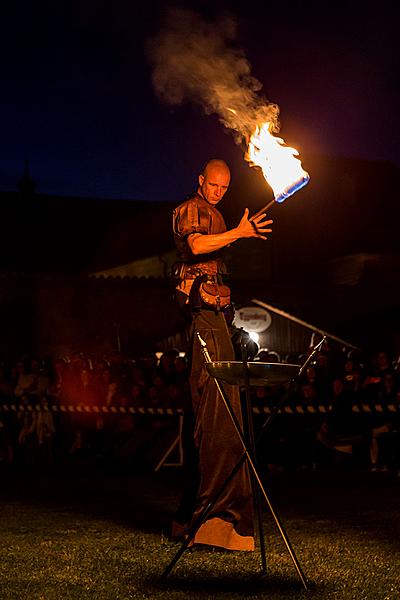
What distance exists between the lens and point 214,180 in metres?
6.86

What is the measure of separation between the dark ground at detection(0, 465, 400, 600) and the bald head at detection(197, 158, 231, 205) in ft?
8.48

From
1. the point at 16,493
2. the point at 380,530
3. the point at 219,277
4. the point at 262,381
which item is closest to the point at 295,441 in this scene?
the point at 16,493

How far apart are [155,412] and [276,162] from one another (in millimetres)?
9448

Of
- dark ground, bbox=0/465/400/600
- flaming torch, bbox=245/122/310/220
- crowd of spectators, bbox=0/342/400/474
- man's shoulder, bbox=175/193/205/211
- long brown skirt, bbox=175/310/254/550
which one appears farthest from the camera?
crowd of spectators, bbox=0/342/400/474

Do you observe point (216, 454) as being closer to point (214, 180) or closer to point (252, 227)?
point (252, 227)

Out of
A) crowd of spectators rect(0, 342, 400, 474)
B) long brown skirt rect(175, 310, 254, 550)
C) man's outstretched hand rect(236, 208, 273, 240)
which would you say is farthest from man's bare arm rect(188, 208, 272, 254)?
crowd of spectators rect(0, 342, 400, 474)

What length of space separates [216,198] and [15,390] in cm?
1097

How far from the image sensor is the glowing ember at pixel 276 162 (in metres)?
6.07

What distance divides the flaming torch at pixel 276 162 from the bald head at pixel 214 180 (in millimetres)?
309

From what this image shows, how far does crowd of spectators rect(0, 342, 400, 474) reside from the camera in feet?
45.2

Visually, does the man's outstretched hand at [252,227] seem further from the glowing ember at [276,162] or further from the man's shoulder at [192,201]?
the man's shoulder at [192,201]

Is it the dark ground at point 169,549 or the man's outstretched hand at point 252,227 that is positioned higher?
the man's outstretched hand at point 252,227

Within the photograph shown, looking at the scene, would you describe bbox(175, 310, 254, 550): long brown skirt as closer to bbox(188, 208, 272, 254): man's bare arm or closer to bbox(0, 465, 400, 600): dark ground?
bbox(0, 465, 400, 600): dark ground

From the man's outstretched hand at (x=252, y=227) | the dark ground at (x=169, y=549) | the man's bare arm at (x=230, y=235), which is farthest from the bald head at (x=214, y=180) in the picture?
the dark ground at (x=169, y=549)
